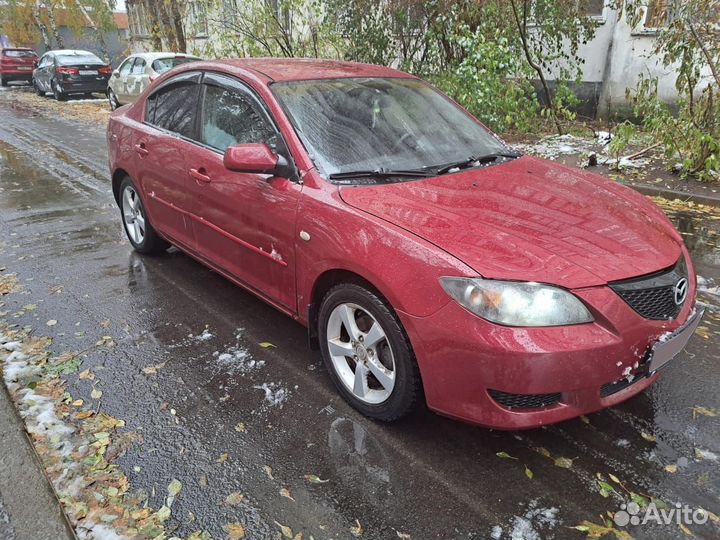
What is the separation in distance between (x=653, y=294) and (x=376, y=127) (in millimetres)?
1806

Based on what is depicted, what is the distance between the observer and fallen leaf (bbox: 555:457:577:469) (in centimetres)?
259

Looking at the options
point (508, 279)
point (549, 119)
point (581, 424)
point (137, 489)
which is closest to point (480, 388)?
point (508, 279)

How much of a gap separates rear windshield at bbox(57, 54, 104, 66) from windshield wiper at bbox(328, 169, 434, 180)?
20.5 meters

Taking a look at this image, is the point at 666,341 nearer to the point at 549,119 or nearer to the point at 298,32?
the point at 549,119

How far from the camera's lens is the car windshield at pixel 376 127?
10.6 ft

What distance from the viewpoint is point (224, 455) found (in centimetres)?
271

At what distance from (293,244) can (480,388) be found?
51.6 inches

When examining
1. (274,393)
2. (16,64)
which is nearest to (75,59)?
(16,64)

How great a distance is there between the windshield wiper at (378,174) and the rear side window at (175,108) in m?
1.54

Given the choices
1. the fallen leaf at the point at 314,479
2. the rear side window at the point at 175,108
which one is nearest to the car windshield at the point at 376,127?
the rear side window at the point at 175,108

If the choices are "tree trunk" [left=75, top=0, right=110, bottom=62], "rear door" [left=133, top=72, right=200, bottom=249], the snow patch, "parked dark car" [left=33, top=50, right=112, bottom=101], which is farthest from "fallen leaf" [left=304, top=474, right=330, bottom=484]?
"tree trunk" [left=75, top=0, right=110, bottom=62]

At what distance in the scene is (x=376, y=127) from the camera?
3.45 m

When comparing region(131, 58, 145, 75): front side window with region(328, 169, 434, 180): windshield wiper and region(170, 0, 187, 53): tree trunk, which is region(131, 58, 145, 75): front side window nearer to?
region(170, 0, 187, 53): tree trunk

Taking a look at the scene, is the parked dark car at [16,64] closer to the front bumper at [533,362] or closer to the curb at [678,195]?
the curb at [678,195]
